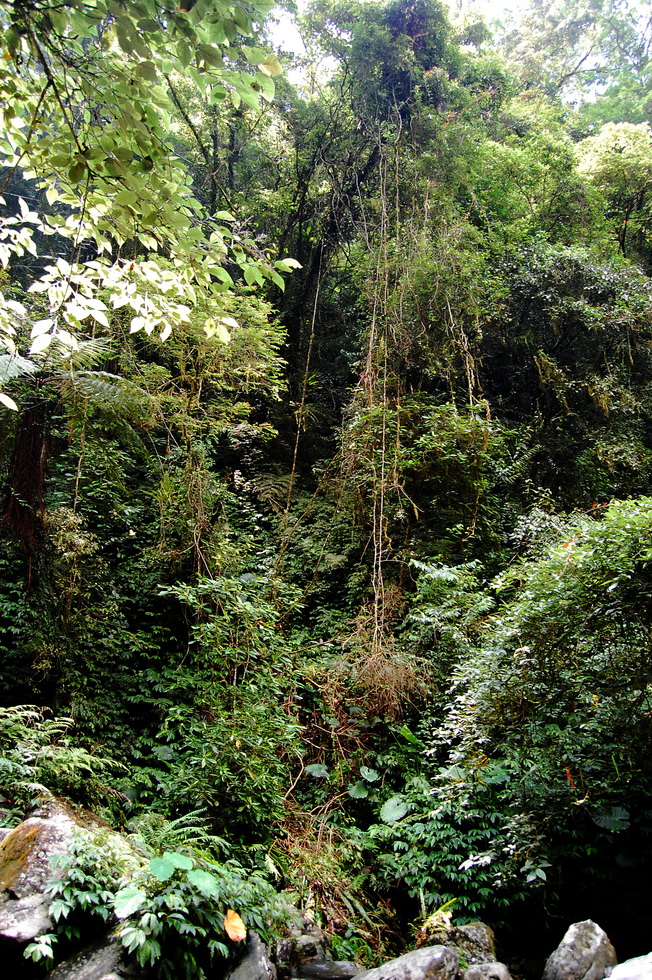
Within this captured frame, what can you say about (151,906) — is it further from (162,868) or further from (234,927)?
(234,927)

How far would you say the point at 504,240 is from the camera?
8398 millimetres

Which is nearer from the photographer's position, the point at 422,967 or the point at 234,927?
the point at 234,927

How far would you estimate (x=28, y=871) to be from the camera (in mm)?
2348

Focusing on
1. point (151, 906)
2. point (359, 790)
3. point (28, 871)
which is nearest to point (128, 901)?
point (151, 906)

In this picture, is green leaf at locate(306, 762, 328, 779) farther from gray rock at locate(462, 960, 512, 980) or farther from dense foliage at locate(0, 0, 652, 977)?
gray rock at locate(462, 960, 512, 980)

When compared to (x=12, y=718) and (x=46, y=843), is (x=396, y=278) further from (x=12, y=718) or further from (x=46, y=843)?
(x=46, y=843)

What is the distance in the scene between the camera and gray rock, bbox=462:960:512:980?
2652 millimetres

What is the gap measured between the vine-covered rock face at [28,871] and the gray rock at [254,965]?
0.79 m

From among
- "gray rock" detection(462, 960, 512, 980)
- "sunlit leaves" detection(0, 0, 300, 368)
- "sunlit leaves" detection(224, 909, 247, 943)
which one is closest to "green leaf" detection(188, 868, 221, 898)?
"sunlit leaves" detection(224, 909, 247, 943)

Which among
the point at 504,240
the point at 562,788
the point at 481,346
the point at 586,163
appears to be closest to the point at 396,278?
the point at 481,346

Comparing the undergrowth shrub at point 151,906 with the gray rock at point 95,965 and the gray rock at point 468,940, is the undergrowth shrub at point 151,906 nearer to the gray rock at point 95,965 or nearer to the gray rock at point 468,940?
the gray rock at point 95,965

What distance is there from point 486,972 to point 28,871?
2.15m

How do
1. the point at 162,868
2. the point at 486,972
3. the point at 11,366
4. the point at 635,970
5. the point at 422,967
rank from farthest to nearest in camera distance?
1. the point at 11,366
2. the point at 486,972
3. the point at 422,967
4. the point at 162,868
5. the point at 635,970

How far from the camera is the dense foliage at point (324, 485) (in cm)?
230
